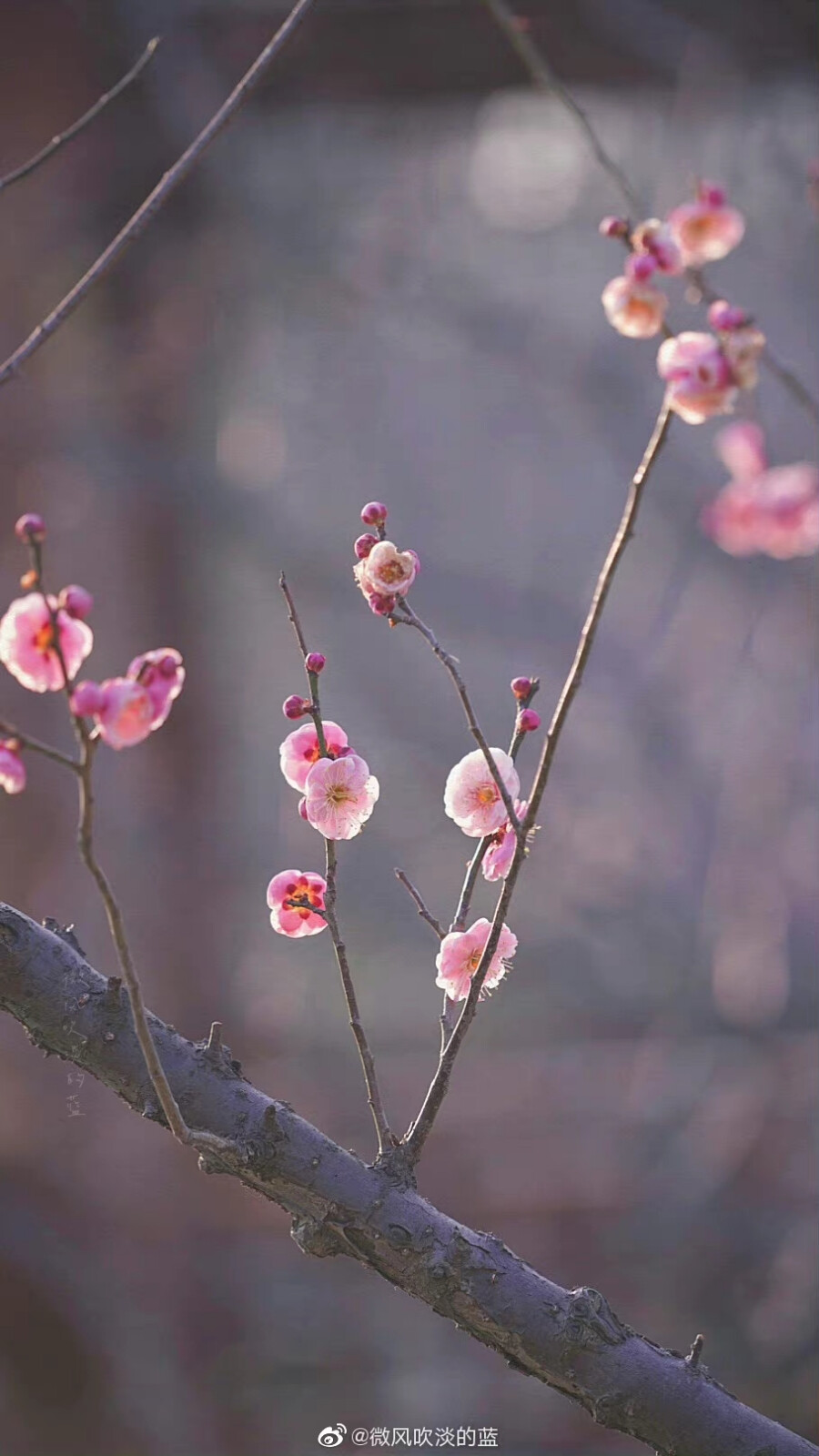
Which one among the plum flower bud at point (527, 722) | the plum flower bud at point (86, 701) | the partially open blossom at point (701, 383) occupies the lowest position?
the plum flower bud at point (86, 701)

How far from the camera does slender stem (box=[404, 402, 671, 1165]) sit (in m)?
0.34

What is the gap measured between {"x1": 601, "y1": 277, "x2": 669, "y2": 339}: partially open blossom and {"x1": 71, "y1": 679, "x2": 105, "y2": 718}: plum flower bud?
192 millimetres

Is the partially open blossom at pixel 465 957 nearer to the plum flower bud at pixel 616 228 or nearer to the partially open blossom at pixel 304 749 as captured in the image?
the partially open blossom at pixel 304 749

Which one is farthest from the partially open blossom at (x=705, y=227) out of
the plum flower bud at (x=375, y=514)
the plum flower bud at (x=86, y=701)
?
the plum flower bud at (x=86, y=701)

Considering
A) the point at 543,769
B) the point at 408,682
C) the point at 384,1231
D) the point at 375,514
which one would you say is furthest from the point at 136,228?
the point at 408,682

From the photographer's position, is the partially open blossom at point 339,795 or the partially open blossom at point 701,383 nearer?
the partially open blossom at point 701,383

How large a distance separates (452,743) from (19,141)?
1.27 metres

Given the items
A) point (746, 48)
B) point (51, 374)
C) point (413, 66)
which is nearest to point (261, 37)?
point (413, 66)

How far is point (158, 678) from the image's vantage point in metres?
0.34

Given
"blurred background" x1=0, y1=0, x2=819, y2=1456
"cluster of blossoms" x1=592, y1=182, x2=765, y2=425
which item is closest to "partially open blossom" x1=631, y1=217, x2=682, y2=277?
"cluster of blossoms" x1=592, y1=182, x2=765, y2=425

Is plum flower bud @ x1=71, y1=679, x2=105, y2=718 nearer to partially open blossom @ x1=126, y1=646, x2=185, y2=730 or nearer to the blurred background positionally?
partially open blossom @ x1=126, y1=646, x2=185, y2=730

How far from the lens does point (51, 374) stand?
2018 mm

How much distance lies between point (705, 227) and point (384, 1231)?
0.36 m

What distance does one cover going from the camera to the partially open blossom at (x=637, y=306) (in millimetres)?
367
